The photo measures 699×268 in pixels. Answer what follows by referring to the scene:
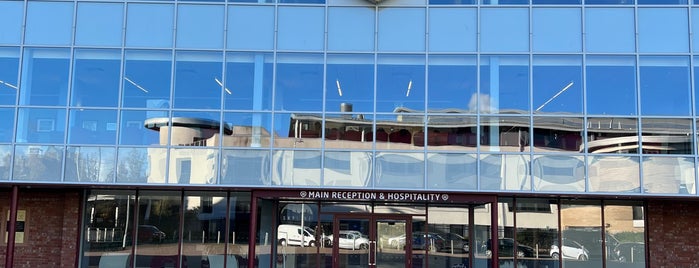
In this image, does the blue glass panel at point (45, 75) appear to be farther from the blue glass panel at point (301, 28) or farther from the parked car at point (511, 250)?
the parked car at point (511, 250)

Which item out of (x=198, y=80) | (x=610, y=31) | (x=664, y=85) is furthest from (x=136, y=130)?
(x=664, y=85)

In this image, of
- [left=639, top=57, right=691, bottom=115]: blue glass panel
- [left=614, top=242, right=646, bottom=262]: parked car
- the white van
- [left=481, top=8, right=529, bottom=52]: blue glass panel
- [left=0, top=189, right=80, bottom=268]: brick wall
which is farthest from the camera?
the white van

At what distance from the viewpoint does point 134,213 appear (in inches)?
650

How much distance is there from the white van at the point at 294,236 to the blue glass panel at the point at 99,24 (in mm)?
5942

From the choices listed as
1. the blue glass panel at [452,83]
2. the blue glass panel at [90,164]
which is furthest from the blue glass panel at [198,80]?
the blue glass panel at [452,83]

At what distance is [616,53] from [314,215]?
318 inches

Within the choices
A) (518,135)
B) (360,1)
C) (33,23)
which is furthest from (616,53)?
(33,23)

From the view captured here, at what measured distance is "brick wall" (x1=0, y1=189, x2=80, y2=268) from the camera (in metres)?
16.4

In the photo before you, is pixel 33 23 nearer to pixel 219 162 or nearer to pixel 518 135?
pixel 219 162

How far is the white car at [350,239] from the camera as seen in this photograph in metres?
16.4

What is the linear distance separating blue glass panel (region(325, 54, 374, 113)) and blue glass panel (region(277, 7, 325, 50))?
0.58 meters

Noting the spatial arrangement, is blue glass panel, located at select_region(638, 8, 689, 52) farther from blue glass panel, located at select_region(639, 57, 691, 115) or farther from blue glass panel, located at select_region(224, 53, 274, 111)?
blue glass panel, located at select_region(224, 53, 274, 111)

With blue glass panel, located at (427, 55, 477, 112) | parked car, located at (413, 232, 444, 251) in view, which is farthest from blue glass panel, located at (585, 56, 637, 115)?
parked car, located at (413, 232, 444, 251)

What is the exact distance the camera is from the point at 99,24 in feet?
51.0
